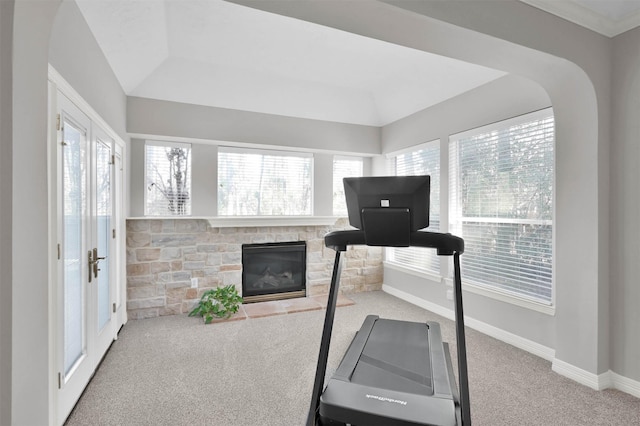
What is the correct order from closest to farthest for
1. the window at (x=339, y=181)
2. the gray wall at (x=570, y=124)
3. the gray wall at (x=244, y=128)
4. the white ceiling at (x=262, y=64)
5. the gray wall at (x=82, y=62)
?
the gray wall at (x=570, y=124)
the gray wall at (x=82, y=62)
the white ceiling at (x=262, y=64)
the gray wall at (x=244, y=128)
the window at (x=339, y=181)

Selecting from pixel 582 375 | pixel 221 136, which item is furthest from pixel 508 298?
pixel 221 136

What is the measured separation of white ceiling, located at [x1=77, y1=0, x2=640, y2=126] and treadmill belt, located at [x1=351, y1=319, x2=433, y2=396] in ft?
8.76

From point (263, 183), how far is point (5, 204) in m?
3.78

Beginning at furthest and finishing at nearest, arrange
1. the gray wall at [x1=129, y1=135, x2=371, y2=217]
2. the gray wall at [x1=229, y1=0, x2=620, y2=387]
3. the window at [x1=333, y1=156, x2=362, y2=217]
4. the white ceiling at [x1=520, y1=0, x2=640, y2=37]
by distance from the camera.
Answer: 1. the window at [x1=333, y1=156, x2=362, y2=217]
2. the gray wall at [x1=129, y1=135, x2=371, y2=217]
3. the white ceiling at [x1=520, y1=0, x2=640, y2=37]
4. the gray wall at [x1=229, y1=0, x2=620, y2=387]

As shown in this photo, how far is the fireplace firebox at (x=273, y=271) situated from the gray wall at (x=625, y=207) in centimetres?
358

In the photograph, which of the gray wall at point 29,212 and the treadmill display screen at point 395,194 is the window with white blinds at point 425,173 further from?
the gray wall at point 29,212

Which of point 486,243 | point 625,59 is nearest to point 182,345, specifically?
point 486,243

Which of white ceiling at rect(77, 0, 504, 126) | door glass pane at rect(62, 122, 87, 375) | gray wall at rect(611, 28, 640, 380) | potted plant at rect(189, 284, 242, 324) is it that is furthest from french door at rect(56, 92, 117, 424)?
gray wall at rect(611, 28, 640, 380)

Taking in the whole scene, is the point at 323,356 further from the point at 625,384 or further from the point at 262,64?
the point at 262,64

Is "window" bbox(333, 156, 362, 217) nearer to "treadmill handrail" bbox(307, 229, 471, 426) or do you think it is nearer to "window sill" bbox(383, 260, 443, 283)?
"window sill" bbox(383, 260, 443, 283)

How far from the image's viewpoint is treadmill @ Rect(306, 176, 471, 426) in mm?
1779

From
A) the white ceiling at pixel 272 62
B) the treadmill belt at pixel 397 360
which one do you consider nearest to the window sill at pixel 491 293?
the treadmill belt at pixel 397 360

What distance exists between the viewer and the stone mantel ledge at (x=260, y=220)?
4306mm

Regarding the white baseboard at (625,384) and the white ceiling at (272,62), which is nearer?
the white baseboard at (625,384)
